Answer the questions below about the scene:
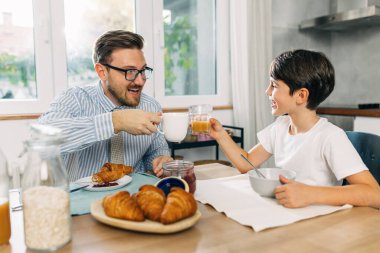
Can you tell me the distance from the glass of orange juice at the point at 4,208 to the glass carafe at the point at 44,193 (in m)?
0.08

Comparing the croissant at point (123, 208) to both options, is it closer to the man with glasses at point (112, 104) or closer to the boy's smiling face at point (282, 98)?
the man with glasses at point (112, 104)

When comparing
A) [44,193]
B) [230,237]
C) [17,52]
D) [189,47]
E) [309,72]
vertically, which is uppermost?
[189,47]

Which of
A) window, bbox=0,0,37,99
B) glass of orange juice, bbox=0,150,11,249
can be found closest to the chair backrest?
glass of orange juice, bbox=0,150,11,249

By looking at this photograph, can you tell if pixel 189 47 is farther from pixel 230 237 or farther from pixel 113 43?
pixel 230 237

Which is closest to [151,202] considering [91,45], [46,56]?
[46,56]

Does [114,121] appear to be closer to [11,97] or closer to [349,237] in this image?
[349,237]

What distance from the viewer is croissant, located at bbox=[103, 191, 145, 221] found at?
0.78 m

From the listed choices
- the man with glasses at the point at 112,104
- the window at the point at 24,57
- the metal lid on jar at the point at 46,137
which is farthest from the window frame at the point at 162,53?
the metal lid on jar at the point at 46,137

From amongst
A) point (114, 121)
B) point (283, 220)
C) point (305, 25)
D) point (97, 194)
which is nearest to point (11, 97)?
point (114, 121)

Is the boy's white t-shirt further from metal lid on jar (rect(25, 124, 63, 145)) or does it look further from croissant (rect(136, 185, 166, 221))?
metal lid on jar (rect(25, 124, 63, 145))

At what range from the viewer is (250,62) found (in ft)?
10.5

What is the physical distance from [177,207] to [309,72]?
2.71 ft

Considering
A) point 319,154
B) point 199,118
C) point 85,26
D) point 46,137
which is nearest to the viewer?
point 46,137

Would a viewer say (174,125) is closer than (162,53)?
Yes
